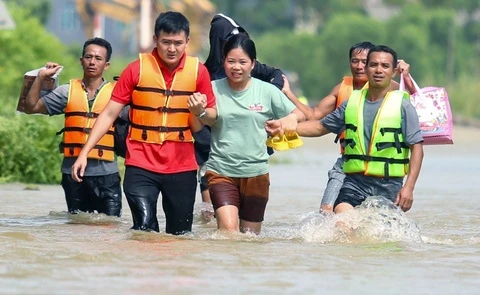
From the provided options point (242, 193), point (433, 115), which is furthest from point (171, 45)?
point (433, 115)

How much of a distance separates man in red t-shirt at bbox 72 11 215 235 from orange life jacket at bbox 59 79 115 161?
164 centimetres

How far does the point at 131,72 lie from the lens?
932 cm

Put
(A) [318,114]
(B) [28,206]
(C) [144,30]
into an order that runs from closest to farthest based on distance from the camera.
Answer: (A) [318,114]
(B) [28,206]
(C) [144,30]

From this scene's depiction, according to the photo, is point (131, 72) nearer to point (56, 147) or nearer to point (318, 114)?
point (318, 114)

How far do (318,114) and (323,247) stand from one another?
1.37 meters

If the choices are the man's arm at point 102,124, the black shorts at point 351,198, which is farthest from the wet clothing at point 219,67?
the man's arm at point 102,124

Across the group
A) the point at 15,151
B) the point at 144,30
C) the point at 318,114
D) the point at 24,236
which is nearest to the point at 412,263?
the point at 318,114

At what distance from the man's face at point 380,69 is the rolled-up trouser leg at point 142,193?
159cm

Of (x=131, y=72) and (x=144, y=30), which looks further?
(x=144, y=30)

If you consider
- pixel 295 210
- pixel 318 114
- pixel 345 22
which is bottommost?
pixel 295 210

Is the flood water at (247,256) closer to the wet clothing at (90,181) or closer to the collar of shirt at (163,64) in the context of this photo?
the wet clothing at (90,181)

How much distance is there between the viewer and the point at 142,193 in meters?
9.34

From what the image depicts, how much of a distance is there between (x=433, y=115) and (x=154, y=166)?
7.18 feet

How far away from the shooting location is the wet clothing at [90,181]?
36.3ft
